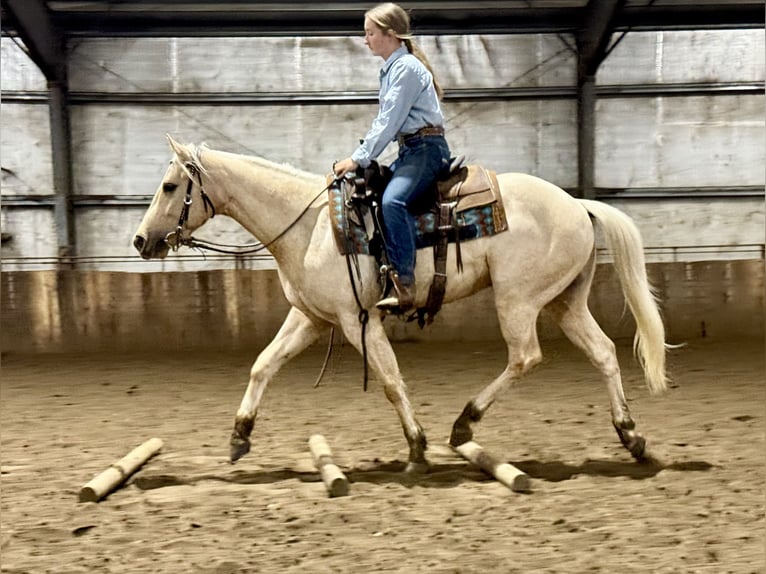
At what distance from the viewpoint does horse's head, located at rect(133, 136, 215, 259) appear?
4.25 meters

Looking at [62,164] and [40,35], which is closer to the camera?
[40,35]

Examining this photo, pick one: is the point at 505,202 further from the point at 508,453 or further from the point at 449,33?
the point at 449,33

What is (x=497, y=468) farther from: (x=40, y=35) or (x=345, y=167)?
(x=40, y=35)

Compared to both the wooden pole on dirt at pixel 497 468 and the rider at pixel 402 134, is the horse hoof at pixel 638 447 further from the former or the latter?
the rider at pixel 402 134

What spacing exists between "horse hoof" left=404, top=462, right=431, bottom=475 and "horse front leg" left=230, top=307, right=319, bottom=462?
0.82 metres

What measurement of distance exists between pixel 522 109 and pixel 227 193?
6966mm

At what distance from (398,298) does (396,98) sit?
0.96 metres

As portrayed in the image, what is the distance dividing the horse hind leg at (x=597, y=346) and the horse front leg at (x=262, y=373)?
1.35 metres

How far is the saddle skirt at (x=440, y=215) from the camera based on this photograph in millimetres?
4211

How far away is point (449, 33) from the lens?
10414mm

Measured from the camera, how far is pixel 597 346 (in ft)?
14.7

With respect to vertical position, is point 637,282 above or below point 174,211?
below

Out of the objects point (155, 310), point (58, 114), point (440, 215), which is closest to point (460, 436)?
point (440, 215)

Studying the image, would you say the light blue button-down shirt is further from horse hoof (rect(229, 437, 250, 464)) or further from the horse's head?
horse hoof (rect(229, 437, 250, 464))
